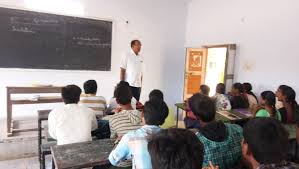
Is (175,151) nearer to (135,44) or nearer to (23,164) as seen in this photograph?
(23,164)

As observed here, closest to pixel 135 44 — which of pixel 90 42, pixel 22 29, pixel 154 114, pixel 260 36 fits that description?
pixel 90 42

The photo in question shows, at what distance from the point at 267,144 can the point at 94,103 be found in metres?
1.97

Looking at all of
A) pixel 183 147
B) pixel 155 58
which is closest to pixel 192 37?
pixel 155 58

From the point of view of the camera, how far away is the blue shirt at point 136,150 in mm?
1275

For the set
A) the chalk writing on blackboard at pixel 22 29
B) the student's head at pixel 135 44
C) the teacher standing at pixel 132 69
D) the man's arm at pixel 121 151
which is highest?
the chalk writing on blackboard at pixel 22 29

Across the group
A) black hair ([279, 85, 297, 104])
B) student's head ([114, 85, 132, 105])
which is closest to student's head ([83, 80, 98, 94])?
student's head ([114, 85, 132, 105])

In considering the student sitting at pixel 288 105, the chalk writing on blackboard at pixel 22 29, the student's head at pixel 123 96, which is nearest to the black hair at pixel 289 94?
the student sitting at pixel 288 105

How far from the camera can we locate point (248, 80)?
161 inches

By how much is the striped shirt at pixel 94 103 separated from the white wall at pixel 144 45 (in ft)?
6.81

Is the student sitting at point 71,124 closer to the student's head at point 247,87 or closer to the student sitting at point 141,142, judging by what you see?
the student sitting at point 141,142

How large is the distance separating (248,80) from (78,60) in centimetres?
321

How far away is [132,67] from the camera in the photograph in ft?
13.9

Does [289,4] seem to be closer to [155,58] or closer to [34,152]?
[155,58]

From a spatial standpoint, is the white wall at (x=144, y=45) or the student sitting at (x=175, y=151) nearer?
the student sitting at (x=175, y=151)
